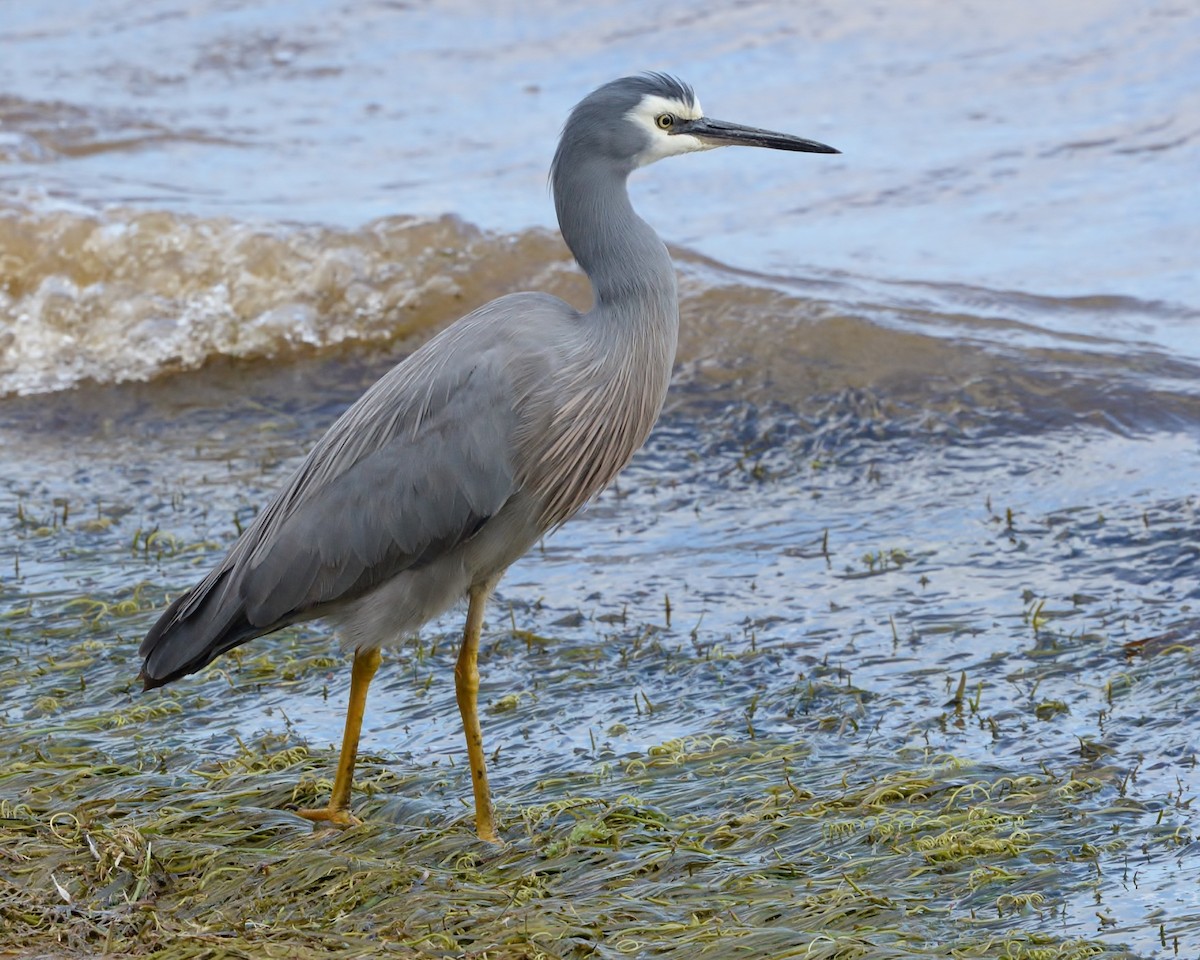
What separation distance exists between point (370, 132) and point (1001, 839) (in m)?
10.8

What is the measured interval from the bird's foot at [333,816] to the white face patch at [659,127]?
81.1 inches

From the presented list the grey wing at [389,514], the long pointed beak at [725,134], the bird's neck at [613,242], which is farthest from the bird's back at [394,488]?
the long pointed beak at [725,134]

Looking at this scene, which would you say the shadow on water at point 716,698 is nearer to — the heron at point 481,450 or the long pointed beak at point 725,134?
the heron at point 481,450

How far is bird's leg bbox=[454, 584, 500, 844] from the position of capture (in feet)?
14.8

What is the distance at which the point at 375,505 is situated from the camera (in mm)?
4664

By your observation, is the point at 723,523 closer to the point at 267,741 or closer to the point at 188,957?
the point at 267,741

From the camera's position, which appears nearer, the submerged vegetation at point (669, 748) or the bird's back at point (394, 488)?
the submerged vegetation at point (669, 748)

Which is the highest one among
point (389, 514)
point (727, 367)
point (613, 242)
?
point (613, 242)

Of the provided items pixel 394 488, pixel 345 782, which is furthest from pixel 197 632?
pixel 394 488

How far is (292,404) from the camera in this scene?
29.1 ft

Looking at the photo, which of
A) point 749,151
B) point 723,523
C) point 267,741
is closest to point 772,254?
point 749,151

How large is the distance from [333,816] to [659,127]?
2.21 meters

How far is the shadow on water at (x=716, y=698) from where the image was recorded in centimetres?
404

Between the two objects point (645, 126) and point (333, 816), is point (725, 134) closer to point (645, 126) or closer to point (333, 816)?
point (645, 126)
